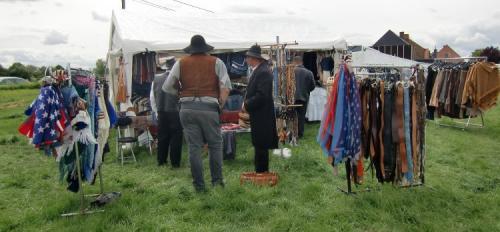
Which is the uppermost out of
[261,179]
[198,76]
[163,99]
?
[198,76]

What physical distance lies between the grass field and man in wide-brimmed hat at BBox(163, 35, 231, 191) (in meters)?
0.61

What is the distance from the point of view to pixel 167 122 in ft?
20.9

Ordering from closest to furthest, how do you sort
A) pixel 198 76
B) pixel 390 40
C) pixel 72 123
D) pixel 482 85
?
pixel 72 123, pixel 198 76, pixel 482 85, pixel 390 40

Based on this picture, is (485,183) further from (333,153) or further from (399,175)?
(333,153)

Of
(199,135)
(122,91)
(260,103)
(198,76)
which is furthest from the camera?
(122,91)

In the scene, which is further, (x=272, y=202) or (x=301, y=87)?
(x=301, y=87)

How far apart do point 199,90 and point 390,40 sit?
4837 centimetres

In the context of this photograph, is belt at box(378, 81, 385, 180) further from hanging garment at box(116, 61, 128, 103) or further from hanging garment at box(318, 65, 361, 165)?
hanging garment at box(116, 61, 128, 103)

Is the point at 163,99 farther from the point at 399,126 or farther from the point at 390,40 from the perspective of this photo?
the point at 390,40

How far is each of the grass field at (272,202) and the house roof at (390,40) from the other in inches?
1762

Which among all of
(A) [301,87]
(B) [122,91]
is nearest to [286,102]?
(A) [301,87]

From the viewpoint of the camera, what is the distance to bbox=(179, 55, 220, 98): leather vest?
4551 mm

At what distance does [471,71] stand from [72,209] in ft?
22.7

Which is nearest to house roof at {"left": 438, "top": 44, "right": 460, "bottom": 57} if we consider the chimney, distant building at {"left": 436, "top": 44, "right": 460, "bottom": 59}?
distant building at {"left": 436, "top": 44, "right": 460, "bottom": 59}
